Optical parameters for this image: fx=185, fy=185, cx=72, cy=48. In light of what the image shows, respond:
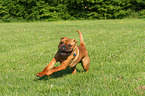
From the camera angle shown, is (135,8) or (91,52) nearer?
(91,52)

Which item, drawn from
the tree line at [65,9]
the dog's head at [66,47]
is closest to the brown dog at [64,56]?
the dog's head at [66,47]

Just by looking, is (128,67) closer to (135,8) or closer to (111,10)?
(111,10)

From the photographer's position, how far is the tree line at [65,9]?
24000 mm

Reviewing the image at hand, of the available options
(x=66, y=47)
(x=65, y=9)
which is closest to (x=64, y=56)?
(x=66, y=47)

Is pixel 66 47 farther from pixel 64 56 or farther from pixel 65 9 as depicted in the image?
pixel 65 9

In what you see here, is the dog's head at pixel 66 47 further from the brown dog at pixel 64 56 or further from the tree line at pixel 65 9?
the tree line at pixel 65 9

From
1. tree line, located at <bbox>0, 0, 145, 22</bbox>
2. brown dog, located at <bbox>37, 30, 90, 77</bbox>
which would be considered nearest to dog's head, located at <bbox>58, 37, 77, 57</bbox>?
brown dog, located at <bbox>37, 30, 90, 77</bbox>

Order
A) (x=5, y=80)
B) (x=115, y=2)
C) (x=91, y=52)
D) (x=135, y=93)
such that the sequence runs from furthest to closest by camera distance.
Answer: (x=115, y=2), (x=91, y=52), (x=5, y=80), (x=135, y=93)

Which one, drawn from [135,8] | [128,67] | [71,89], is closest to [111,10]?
[135,8]

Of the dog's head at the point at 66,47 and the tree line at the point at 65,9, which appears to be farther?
the tree line at the point at 65,9

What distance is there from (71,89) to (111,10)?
22.3 metres

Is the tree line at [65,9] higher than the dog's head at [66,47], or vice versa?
the dog's head at [66,47]

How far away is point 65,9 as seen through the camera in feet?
82.3

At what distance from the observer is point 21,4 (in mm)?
24438
